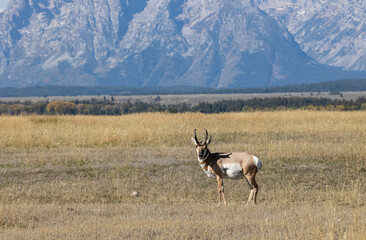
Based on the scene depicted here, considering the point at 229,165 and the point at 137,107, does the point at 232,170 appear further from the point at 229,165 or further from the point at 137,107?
the point at 137,107

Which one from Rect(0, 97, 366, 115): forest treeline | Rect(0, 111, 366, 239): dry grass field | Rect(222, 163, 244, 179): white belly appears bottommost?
Rect(0, 97, 366, 115): forest treeline

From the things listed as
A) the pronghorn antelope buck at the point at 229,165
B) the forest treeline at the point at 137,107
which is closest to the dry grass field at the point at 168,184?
the pronghorn antelope buck at the point at 229,165

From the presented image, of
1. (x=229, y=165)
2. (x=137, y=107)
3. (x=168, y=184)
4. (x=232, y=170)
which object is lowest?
Answer: (x=137, y=107)

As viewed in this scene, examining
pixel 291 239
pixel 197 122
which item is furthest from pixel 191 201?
pixel 197 122

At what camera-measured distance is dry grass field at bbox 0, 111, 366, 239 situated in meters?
11.2

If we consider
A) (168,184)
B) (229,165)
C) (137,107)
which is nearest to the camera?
(229,165)

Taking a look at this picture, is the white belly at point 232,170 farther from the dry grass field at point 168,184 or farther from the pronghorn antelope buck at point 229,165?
the dry grass field at point 168,184

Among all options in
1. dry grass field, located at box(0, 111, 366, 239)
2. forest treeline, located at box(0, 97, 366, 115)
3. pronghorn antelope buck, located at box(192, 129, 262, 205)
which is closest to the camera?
dry grass field, located at box(0, 111, 366, 239)

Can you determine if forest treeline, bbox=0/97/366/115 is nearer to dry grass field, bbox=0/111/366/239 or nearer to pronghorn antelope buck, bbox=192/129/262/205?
dry grass field, bbox=0/111/366/239

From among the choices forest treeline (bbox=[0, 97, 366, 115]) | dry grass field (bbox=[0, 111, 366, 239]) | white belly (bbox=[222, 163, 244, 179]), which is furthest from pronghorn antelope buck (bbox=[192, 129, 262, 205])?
forest treeline (bbox=[0, 97, 366, 115])

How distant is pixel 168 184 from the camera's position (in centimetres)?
1714

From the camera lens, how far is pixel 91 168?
19.9 meters

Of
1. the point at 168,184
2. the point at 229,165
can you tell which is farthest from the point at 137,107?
the point at 229,165

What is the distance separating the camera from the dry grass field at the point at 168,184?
36.7ft
